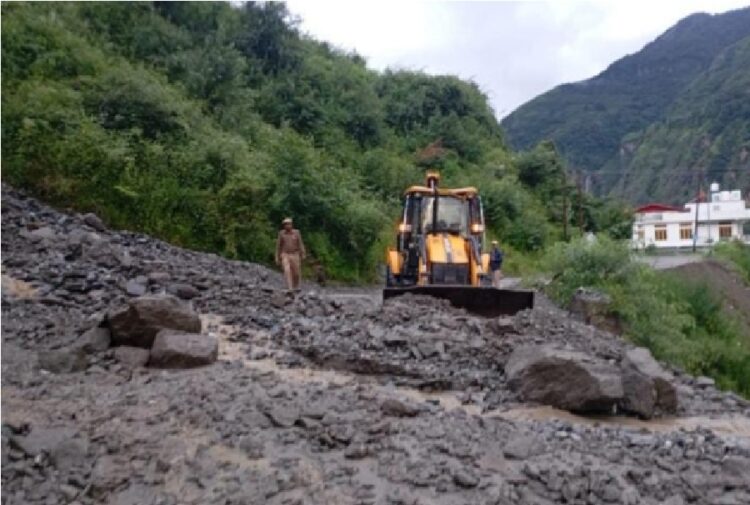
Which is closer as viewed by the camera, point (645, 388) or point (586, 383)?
point (586, 383)

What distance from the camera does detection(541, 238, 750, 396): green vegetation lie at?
15852mm

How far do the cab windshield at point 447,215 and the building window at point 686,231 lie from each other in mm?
44780

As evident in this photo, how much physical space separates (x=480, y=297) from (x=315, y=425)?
19.2 ft

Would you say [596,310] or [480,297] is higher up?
[480,297]

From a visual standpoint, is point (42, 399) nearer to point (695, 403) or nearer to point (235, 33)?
point (695, 403)

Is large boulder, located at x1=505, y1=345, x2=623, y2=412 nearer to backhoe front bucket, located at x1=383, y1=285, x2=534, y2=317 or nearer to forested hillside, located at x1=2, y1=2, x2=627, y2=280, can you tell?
backhoe front bucket, located at x1=383, y1=285, x2=534, y2=317

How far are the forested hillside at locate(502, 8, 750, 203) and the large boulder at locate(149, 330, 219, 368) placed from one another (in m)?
50.4

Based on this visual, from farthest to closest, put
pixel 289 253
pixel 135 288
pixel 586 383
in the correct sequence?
pixel 289 253 → pixel 135 288 → pixel 586 383

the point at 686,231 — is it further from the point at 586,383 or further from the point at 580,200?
the point at 586,383

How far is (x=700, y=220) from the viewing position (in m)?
52.9

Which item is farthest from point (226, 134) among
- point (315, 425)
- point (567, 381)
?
point (315, 425)

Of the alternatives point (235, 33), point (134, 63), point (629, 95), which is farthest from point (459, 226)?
point (629, 95)

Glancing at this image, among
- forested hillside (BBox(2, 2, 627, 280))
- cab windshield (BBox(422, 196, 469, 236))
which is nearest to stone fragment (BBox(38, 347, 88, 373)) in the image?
cab windshield (BBox(422, 196, 469, 236))

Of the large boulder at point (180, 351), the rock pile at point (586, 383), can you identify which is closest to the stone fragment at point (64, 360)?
the large boulder at point (180, 351)
